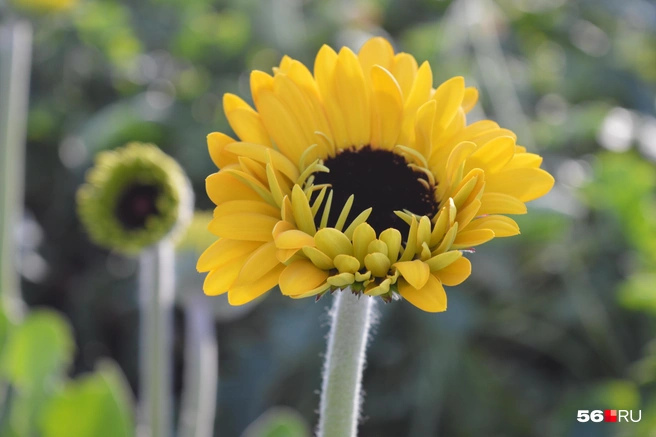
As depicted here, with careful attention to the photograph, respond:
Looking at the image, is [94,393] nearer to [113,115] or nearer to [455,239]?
[455,239]

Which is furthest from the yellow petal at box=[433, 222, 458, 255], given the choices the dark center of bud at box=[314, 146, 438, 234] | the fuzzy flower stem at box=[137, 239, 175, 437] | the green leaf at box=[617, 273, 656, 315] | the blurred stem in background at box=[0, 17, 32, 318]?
the blurred stem in background at box=[0, 17, 32, 318]

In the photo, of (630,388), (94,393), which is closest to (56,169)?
(94,393)

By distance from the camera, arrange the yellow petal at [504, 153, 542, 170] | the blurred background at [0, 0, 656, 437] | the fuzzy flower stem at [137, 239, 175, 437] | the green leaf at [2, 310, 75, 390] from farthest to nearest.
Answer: the blurred background at [0, 0, 656, 437], the green leaf at [2, 310, 75, 390], the fuzzy flower stem at [137, 239, 175, 437], the yellow petal at [504, 153, 542, 170]

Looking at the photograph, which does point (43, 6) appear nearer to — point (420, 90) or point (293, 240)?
point (420, 90)

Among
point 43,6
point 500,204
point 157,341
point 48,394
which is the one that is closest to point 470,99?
point 500,204

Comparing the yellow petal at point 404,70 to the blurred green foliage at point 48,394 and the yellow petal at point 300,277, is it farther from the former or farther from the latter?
the blurred green foliage at point 48,394

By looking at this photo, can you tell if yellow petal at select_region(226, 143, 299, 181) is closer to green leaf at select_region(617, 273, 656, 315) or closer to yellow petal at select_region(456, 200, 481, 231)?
yellow petal at select_region(456, 200, 481, 231)

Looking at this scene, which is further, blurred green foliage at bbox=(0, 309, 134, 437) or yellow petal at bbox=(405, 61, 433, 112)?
blurred green foliage at bbox=(0, 309, 134, 437)
